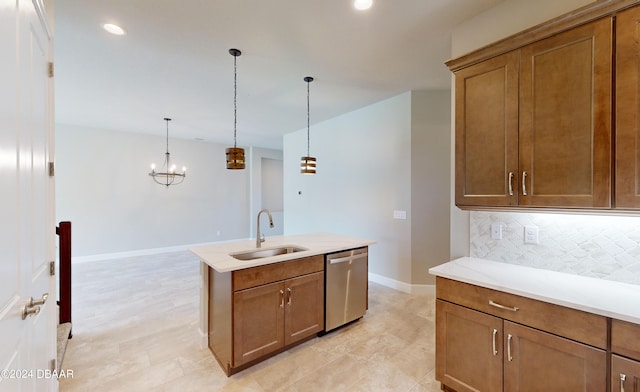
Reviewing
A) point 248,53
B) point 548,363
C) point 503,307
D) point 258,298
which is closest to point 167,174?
point 248,53

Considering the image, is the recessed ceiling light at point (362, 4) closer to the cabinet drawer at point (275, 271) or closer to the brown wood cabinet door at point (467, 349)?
the cabinet drawer at point (275, 271)

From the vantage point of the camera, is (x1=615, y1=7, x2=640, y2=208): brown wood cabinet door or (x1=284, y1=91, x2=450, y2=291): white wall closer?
(x1=615, y1=7, x2=640, y2=208): brown wood cabinet door

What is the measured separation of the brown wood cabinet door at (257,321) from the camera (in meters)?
2.10

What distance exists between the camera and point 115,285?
14.1ft

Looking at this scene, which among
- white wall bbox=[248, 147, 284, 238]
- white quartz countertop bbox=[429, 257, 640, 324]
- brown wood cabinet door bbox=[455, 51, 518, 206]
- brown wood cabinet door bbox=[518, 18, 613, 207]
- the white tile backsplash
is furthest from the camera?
white wall bbox=[248, 147, 284, 238]

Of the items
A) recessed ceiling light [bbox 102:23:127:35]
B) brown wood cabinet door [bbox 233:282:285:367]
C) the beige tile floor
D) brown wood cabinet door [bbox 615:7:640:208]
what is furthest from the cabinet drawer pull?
recessed ceiling light [bbox 102:23:127:35]

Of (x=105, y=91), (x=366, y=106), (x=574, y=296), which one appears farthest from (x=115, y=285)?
(x=574, y=296)

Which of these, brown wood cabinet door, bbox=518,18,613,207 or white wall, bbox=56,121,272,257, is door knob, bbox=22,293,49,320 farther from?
white wall, bbox=56,121,272,257

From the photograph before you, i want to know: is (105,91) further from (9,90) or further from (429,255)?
(429,255)

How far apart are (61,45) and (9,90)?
7.49ft

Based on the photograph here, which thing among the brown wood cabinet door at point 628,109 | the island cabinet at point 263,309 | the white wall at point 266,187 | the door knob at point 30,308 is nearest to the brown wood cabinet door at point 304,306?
the island cabinet at point 263,309

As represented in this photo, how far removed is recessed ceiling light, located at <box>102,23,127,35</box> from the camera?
7.53 feet

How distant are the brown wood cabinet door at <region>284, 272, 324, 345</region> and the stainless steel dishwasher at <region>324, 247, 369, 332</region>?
94mm

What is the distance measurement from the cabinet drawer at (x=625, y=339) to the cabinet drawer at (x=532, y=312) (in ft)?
0.10
